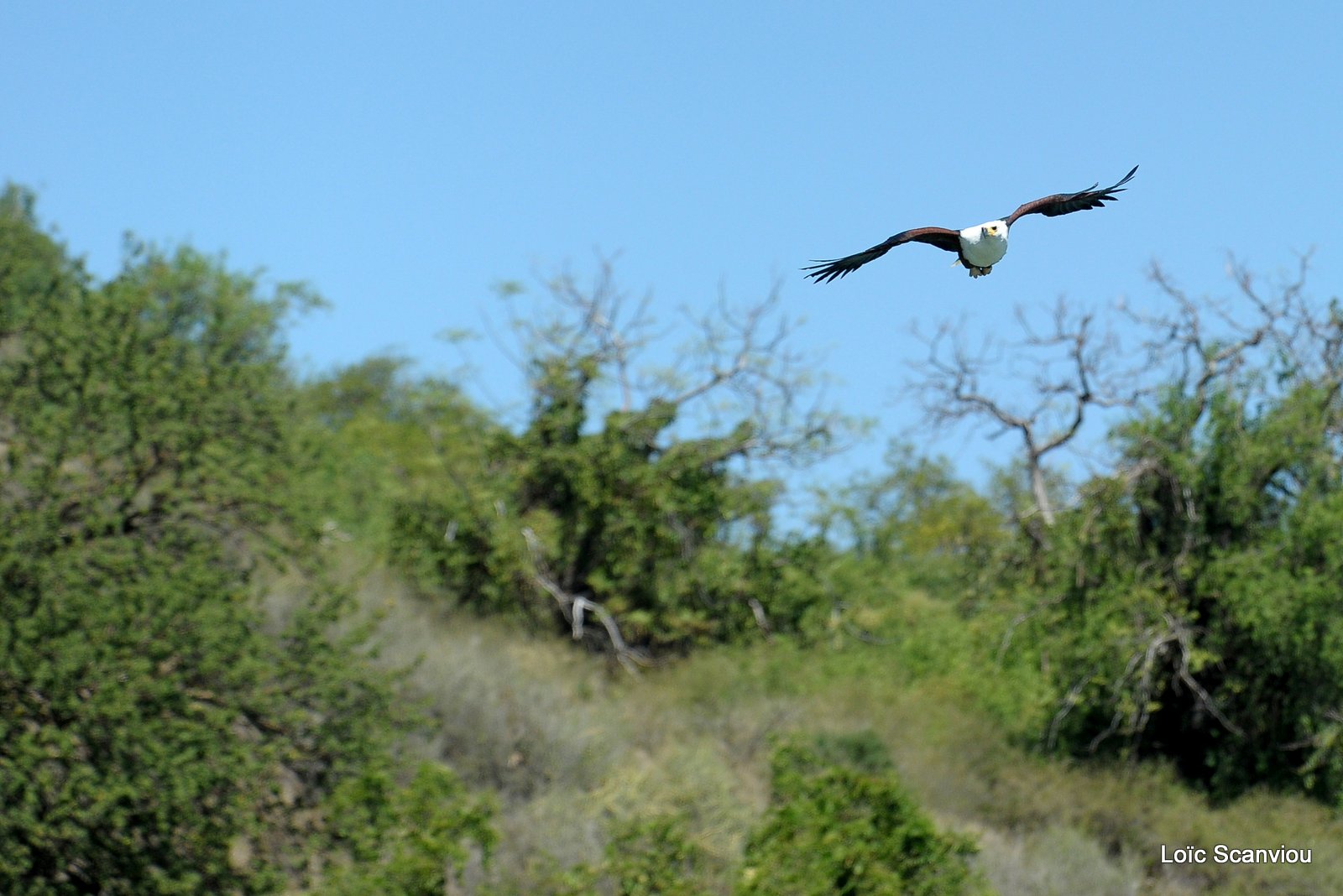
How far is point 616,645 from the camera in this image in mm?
29062

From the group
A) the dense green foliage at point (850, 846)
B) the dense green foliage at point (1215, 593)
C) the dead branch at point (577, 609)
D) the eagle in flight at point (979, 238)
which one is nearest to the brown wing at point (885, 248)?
the eagle in flight at point (979, 238)

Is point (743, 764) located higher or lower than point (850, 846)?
higher

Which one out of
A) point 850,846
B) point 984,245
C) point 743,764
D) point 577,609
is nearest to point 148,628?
point 850,846

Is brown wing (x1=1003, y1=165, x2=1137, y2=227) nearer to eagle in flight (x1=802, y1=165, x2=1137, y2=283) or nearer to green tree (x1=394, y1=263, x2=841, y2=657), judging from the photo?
eagle in flight (x1=802, y1=165, x2=1137, y2=283)

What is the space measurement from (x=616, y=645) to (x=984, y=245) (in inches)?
930

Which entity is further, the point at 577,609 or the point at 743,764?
the point at 577,609

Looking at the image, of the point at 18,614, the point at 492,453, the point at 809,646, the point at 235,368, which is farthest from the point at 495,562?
the point at 18,614

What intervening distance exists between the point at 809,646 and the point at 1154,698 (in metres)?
6.92

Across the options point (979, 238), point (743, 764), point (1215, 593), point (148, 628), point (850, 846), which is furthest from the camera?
point (743, 764)

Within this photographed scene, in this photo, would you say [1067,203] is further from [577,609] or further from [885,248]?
[577,609]

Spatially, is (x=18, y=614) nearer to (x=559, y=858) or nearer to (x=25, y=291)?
(x=559, y=858)

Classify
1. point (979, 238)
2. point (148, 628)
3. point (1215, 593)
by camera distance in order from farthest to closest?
point (1215, 593), point (148, 628), point (979, 238)

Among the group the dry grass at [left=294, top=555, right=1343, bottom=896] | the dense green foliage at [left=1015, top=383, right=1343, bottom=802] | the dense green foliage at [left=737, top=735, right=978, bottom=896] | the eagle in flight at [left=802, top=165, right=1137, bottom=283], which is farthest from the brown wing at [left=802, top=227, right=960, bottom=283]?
the dense green foliage at [left=1015, top=383, right=1343, bottom=802]

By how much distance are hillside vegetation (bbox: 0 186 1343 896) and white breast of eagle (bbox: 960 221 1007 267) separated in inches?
352
